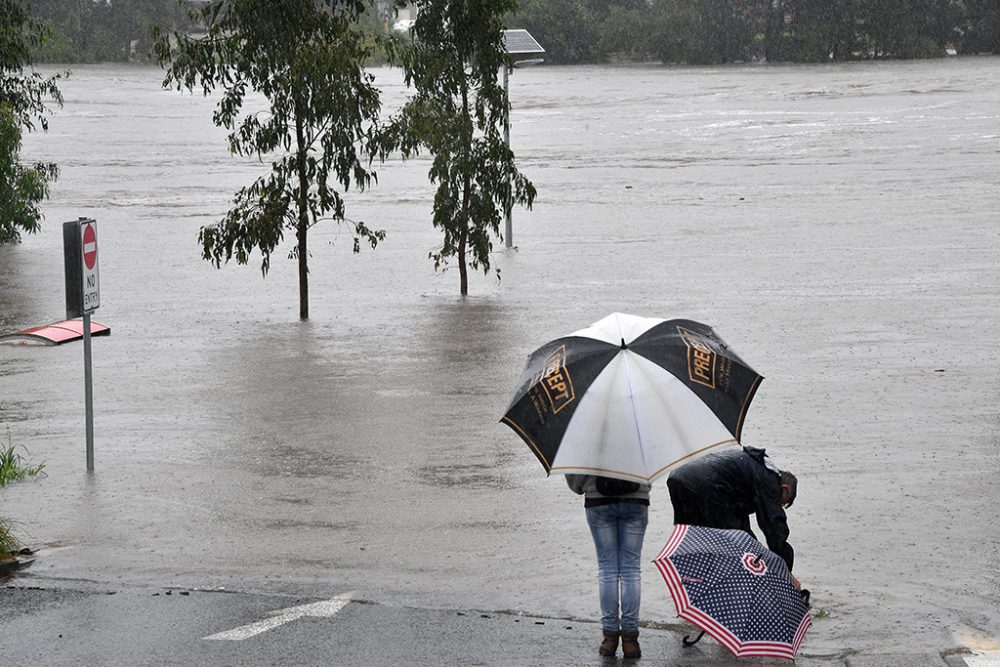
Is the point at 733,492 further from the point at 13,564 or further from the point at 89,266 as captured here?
the point at 89,266

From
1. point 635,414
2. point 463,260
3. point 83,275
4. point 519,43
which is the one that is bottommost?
point 463,260

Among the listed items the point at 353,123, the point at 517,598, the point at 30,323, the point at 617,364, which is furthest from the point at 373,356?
the point at 617,364

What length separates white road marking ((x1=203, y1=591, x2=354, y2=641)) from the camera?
8109 millimetres

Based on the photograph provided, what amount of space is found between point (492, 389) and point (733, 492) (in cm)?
794

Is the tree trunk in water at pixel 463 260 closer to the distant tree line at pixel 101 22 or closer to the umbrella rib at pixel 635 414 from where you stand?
the umbrella rib at pixel 635 414

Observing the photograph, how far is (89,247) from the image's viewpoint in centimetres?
1229

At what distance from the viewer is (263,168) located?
47594 mm

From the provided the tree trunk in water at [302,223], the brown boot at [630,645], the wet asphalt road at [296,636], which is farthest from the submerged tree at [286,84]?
the brown boot at [630,645]

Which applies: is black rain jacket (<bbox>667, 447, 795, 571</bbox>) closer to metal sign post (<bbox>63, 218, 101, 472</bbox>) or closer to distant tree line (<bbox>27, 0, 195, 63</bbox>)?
metal sign post (<bbox>63, 218, 101, 472</bbox>)

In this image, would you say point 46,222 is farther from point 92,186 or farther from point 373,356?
Result: point 373,356

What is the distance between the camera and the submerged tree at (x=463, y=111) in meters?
22.6

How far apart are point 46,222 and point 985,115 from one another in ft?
113

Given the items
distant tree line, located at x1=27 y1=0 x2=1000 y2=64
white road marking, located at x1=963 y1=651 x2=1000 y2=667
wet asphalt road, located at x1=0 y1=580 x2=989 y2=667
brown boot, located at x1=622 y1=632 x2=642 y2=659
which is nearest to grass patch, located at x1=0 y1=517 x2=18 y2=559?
wet asphalt road, located at x1=0 y1=580 x2=989 y2=667

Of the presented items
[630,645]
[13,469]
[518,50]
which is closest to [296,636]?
[630,645]
